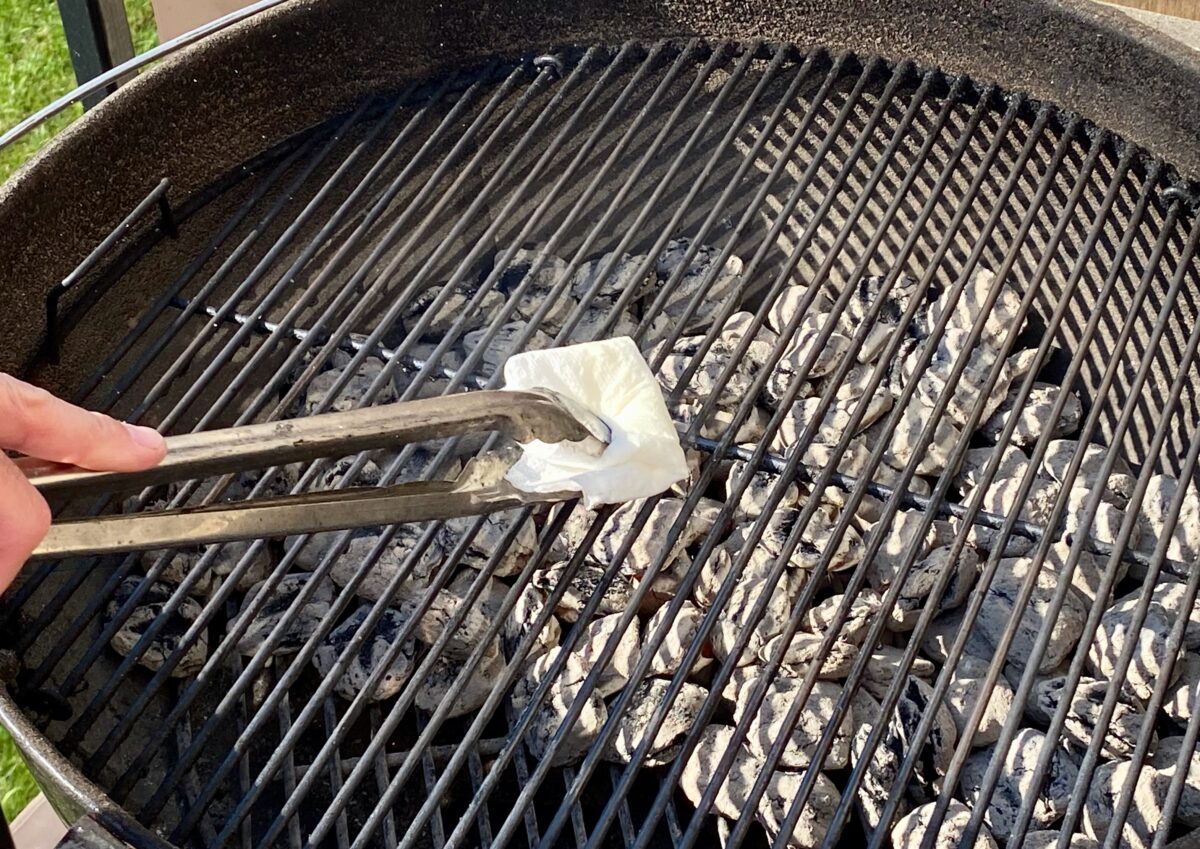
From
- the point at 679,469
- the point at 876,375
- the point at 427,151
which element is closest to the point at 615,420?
the point at 679,469

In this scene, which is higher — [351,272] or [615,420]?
[351,272]

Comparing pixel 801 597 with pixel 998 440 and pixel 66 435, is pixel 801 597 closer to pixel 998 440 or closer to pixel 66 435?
pixel 998 440

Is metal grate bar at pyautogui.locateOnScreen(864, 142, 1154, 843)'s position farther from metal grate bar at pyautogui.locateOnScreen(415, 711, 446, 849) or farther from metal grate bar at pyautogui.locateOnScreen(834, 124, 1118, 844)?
metal grate bar at pyautogui.locateOnScreen(415, 711, 446, 849)

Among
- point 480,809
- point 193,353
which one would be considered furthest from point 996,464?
point 193,353

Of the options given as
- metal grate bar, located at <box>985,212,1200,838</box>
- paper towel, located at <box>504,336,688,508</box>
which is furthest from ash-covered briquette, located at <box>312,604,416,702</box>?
metal grate bar, located at <box>985,212,1200,838</box>

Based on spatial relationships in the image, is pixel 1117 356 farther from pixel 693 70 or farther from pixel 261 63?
pixel 261 63

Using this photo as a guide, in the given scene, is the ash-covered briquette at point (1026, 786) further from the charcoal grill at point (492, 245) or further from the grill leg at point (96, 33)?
the grill leg at point (96, 33)
